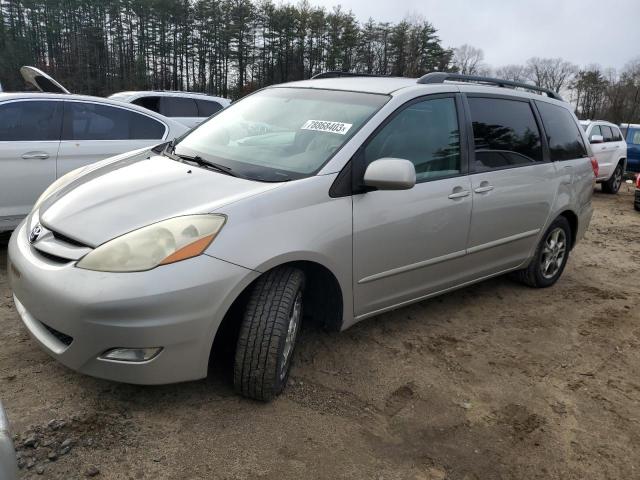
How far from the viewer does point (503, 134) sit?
396 cm

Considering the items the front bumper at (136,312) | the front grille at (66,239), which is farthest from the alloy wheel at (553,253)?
the front grille at (66,239)

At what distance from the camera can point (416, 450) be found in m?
2.45

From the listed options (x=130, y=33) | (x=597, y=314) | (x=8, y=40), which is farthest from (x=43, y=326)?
(x=130, y=33)

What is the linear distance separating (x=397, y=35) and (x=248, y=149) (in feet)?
178

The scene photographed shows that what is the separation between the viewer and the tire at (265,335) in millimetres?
2492

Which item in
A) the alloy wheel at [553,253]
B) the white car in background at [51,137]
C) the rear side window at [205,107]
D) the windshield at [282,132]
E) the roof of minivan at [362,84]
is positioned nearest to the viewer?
the windshield at [282,132]

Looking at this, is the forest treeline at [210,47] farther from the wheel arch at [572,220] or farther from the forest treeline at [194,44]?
the wheel arch at [572,220]

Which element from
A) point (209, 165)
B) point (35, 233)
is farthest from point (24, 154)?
point (209, 165)

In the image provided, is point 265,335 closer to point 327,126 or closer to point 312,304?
point 312,304

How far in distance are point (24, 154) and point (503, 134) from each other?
13.6ft

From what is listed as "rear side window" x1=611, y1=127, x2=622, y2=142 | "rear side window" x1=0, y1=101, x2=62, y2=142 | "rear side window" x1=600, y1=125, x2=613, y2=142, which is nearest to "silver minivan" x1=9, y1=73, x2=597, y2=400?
"rear side window" x1=0, y1=101, x2=62, y2=142

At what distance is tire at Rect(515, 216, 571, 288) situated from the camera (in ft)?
15.1

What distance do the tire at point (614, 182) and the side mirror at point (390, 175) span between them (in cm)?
1177

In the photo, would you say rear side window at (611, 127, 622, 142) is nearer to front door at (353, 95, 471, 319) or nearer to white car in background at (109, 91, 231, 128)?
white car in background at (109, 91, 231, 128)
